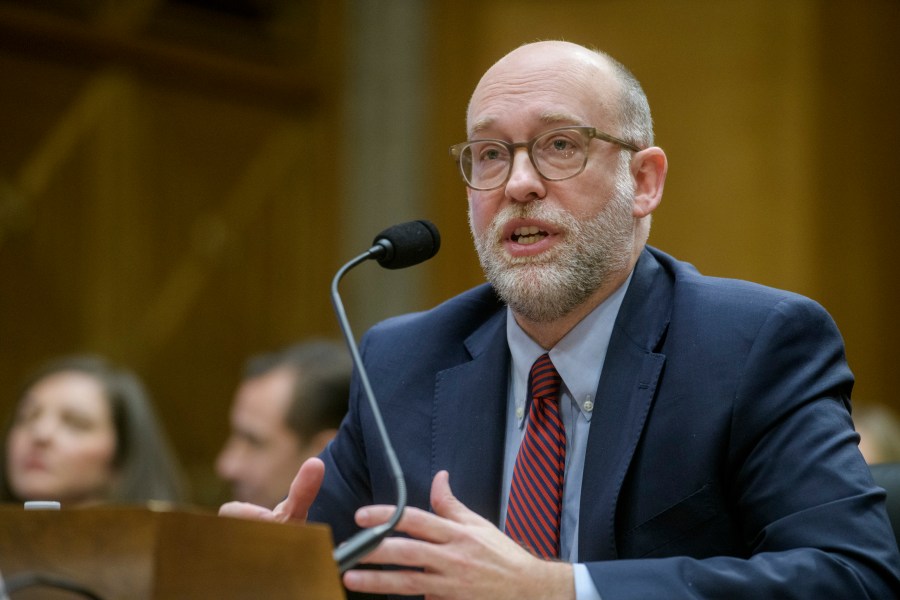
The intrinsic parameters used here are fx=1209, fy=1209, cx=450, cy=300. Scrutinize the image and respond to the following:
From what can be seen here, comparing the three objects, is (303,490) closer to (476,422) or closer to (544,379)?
(476,422)

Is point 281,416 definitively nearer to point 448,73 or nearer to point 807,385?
point 807,385

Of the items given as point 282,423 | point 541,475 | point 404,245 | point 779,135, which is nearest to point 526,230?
point 404,245

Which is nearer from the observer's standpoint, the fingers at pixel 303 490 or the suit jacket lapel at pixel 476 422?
the fingers at pixel 303 490

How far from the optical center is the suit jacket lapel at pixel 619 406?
5.99ft

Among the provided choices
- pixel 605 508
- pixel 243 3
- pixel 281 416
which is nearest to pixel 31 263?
pixel 243 3

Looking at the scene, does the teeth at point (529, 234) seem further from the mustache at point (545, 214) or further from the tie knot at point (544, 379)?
the tie knot at point (544, 379)

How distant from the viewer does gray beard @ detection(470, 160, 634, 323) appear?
198cm

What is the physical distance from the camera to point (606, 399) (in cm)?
192

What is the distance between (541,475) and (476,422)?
6.4 inches

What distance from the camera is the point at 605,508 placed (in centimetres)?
182

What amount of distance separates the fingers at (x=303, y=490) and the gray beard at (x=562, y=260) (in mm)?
445

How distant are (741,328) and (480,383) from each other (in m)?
0.46

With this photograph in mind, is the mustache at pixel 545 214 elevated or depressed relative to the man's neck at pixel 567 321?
elevated

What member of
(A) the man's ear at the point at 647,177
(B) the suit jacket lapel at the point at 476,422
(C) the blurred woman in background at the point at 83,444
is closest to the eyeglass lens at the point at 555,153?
(A) the man's ear at the point at 647,177
